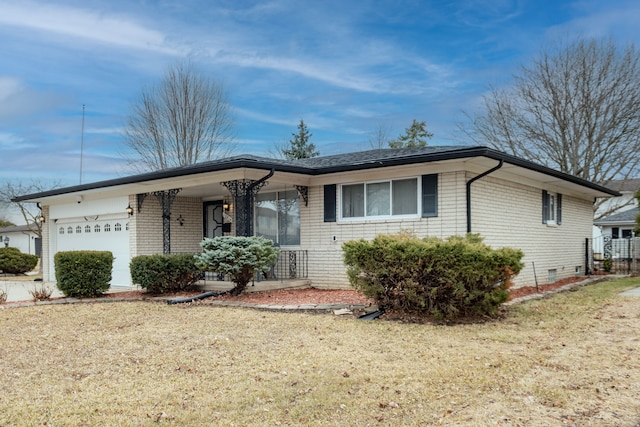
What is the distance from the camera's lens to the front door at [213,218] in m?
15.1

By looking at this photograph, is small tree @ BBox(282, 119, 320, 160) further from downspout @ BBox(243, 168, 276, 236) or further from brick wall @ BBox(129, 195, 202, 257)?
downspout @ BBox(243, 168, 276, 236)

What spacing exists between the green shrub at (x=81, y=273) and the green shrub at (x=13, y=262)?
14708 millimetres

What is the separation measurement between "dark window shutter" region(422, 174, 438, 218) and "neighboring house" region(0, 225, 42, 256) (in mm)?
35048

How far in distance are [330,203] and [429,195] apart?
251 cm

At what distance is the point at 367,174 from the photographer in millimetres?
10992

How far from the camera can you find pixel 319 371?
4.93 m

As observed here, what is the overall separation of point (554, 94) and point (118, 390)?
22.6 m

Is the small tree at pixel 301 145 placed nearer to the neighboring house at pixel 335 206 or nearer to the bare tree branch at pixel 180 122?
the bare tree branch at pixel 180 122

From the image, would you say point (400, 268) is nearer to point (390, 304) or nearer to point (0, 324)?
point (390, 304)

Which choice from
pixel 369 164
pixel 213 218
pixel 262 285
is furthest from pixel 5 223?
pixel 369 164

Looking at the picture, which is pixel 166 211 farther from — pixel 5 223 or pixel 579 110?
pixel 5 223

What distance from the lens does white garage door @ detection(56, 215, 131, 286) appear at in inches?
558

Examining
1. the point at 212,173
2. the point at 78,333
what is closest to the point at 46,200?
the point at 212,173

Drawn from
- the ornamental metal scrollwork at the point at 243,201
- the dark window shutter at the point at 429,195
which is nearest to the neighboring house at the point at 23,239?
A: the ornamental metal scrollwork at the point at 243,201
